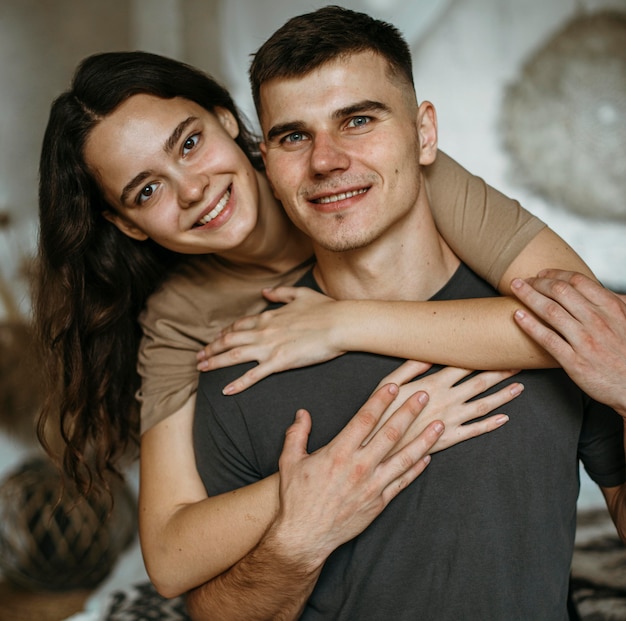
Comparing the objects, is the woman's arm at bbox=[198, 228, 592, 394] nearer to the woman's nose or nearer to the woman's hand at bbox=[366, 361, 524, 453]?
the woman's hand at bbox=[366, 361, 524, 453]

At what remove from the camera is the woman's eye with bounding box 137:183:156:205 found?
5.49 feet

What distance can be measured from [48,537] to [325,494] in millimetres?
2268

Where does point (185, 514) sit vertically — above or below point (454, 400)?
below

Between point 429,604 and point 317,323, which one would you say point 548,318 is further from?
point 429,604

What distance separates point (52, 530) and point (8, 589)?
0.56 m

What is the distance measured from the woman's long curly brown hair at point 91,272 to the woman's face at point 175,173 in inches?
2.1

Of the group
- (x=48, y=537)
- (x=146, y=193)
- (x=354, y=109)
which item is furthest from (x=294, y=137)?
(x=48, y=537)

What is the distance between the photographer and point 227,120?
188cm

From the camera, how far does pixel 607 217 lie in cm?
361

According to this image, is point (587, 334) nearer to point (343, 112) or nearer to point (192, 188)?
point (343, 112)

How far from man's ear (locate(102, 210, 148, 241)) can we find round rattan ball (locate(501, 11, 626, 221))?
234 centimetres

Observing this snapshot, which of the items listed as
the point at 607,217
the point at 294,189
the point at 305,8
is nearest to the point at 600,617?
the point at 294,189

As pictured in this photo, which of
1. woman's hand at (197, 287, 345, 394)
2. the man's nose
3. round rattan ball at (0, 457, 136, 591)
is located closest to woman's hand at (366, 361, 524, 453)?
woman's hand at (197, 287, 345, 394)

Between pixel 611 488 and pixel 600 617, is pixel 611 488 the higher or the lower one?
the higher one
